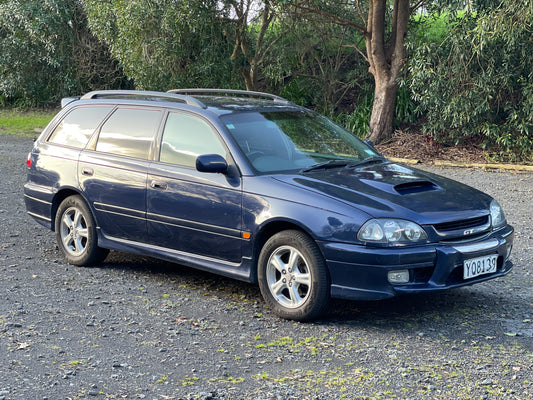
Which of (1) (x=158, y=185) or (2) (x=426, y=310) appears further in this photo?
(1) (x=158, y=185)

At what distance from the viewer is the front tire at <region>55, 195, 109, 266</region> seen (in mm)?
7168

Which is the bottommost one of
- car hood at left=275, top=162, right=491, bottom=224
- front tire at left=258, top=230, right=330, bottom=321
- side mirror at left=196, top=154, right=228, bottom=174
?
front tire at left=258, top=230, right=330, bottom=321

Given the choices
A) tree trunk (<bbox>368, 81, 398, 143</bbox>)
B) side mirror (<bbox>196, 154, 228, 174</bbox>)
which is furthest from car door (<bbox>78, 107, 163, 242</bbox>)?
tree trunk (<bbox>368, 81, 398, 143</bbox>)

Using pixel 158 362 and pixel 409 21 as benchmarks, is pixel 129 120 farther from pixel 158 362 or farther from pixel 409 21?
pixel 409 21

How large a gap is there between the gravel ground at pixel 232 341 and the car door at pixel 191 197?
0.48 meters

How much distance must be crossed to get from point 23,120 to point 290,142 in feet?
71.3

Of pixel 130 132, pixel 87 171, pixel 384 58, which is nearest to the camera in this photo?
pixel 130 132

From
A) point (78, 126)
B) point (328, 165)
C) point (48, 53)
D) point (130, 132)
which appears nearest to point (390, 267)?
point (328, 165)

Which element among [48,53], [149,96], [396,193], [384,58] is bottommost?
[396,193]

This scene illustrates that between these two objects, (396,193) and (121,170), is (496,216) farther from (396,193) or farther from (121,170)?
(121,170)

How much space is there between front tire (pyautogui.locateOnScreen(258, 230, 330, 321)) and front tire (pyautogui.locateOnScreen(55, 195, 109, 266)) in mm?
2157

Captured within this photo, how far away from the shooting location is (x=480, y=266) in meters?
5.52

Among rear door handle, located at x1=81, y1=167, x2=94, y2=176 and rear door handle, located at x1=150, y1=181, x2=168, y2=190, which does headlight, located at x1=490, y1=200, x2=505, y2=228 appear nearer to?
rear door handle, located at x1=150, y1=181, x2=168, y2=190

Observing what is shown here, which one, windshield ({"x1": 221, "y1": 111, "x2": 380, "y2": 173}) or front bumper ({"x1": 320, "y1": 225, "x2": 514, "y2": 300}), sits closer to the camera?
front bumper ({"x1": 320, "y1": 225, "x2": 514, "y2": 300})
